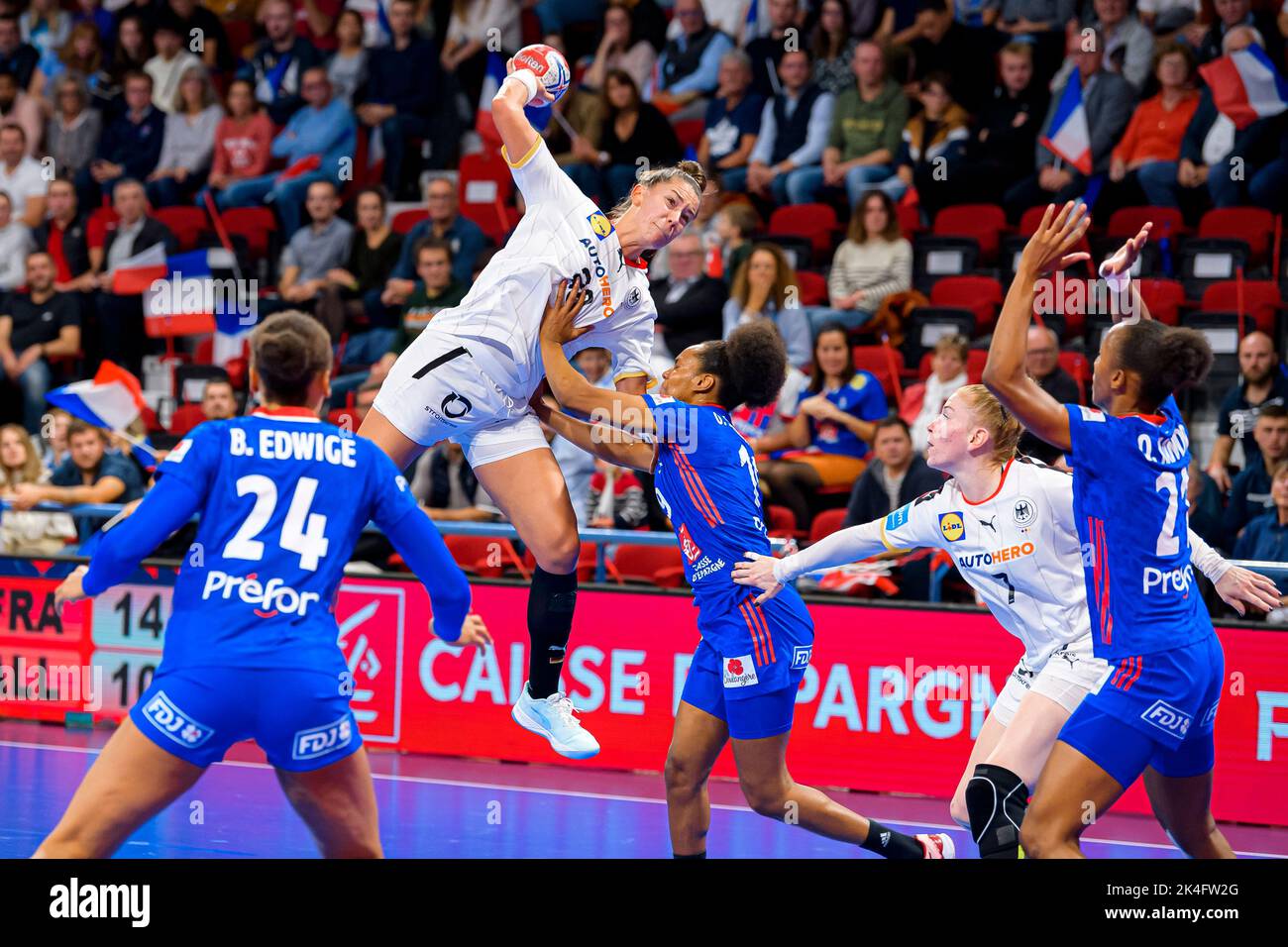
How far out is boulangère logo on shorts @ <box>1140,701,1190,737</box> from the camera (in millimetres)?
4781

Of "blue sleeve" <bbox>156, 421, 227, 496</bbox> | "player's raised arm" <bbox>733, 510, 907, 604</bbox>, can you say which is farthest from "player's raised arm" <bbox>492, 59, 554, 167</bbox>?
"blue sleeve" <bbox>156, 421, 227, 496</bbox>

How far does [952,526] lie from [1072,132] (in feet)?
20.3

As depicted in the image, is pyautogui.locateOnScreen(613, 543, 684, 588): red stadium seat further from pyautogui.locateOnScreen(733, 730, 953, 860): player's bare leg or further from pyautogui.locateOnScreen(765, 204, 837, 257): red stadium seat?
pyautogui.locateOnScreen(733, 730, 953, 860): player's bare leg

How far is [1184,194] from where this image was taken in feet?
37.3

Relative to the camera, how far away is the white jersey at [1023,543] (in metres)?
5.98

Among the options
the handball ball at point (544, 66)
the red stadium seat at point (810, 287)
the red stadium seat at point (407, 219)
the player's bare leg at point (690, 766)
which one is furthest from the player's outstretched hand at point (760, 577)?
the red stadium seat at point (407, 219)

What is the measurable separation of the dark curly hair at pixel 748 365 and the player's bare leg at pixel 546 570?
805 mm

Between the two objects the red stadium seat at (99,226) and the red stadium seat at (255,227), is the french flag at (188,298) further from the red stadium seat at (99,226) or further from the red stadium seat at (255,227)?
the red stadium seat at (99,226)

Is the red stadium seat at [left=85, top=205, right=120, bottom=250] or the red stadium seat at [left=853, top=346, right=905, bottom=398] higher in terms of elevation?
the red stadium seat at [left=85, top=205, right=120, bottom=250]

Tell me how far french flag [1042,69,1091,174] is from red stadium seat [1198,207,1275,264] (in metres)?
0.93

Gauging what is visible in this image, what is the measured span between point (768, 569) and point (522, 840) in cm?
254

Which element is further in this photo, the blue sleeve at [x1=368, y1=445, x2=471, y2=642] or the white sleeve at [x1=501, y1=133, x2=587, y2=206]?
the white sleeve at [x1=501, y1=133, x2=587, y2=206]
